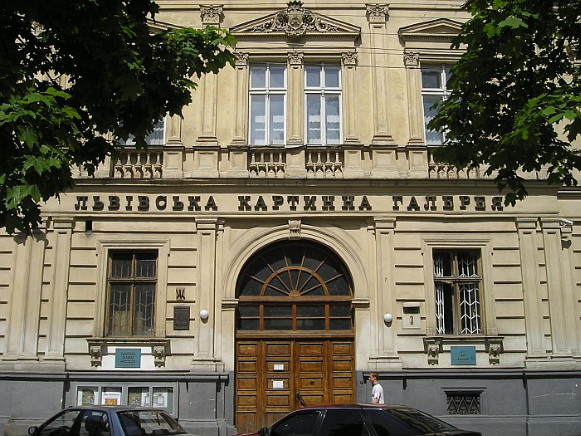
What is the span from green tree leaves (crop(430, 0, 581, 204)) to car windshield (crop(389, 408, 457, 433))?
3.84 meters

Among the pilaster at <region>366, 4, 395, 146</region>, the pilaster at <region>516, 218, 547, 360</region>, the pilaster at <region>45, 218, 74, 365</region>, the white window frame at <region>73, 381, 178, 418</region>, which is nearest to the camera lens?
the white window frame at <region>73, 381, 178, 418</region>

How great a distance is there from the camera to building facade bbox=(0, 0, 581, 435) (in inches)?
599

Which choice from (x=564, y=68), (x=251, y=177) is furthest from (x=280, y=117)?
(x=564, y=68)

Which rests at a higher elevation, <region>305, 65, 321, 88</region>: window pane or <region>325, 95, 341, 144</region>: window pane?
<region>305, 65, 321, 88</region>: window pane

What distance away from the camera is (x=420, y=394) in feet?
49.8

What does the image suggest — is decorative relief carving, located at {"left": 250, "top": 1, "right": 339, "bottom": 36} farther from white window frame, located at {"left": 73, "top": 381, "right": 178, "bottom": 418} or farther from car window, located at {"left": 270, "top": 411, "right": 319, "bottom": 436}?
car window, located at {"left": 270, "top": 411, "right": 319, "bottom": 436}

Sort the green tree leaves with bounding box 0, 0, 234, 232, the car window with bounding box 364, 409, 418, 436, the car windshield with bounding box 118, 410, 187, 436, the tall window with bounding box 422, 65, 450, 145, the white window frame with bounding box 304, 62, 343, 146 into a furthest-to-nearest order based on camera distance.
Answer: the tall window with bounding box 422, 65, 450, 145
the white window frame with bounding box 304, 62, 343, 146
the car windshield with bounding box 118, 410, 187, 436
the car window with bounding box 364, 409, 418, 436
the green tree leaves with bounding box 0, 0, 234, 232

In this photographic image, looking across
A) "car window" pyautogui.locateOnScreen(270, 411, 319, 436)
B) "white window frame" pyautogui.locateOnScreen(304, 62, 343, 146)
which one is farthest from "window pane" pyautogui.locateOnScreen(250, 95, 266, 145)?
"car window" pyautogui.locateOnScreen(270, 411, 319, 436)

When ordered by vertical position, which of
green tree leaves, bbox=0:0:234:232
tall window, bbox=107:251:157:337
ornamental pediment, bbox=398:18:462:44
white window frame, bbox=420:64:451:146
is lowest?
tall window, bbox=107:251:157:337

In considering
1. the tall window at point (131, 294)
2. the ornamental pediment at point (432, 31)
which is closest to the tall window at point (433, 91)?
the ornamental pediment at point (432, 31)

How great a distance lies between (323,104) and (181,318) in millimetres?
6308

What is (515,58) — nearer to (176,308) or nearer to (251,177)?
(251,177)

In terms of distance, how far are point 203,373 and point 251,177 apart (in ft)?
15.2

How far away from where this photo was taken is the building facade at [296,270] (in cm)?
1522
